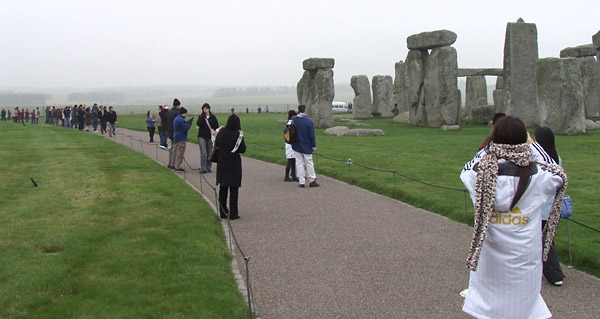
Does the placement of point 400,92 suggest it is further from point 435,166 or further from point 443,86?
point 435,166

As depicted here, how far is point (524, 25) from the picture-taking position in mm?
26812

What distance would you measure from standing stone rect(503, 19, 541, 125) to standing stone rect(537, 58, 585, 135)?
5461mm

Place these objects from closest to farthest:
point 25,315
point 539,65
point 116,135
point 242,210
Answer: point 25,315
point 242,210
point 539,65
point 116,135

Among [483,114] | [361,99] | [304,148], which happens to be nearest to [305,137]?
[304,148]

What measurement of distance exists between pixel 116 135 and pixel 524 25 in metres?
20.4

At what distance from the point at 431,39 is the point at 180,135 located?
59.1 feet

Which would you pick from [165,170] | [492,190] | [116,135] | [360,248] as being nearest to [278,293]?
[360,248]

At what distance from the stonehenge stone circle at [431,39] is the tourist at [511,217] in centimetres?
2532

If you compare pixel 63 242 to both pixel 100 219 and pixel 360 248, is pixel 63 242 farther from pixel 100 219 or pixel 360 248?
pixel 360 248

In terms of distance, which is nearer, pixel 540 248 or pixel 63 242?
pixel 540 248

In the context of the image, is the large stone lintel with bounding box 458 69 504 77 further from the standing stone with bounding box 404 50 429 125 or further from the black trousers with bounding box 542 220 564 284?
the black trousers with bounding box 542 220 564 284

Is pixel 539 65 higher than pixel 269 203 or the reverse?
higher

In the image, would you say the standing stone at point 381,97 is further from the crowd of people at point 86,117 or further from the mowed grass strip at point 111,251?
the mowed grass strip at point 111,251

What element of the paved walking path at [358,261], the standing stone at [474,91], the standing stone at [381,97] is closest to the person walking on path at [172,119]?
the paved walking path at [358,261]
